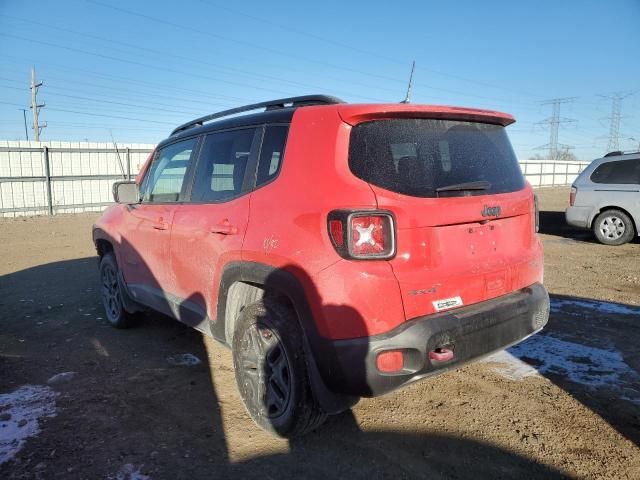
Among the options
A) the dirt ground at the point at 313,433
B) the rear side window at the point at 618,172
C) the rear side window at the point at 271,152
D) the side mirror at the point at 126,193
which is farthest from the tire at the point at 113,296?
the rear side window at the point at 618,172

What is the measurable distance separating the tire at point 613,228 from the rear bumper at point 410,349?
26.4 feet

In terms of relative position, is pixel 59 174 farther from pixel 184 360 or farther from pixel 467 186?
pixel 467 186

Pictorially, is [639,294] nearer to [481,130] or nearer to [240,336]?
[481,130]

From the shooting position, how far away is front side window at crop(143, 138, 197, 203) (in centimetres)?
387

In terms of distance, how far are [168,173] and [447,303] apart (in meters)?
2.73

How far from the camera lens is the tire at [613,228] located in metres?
9.02

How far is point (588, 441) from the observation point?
8.81ft

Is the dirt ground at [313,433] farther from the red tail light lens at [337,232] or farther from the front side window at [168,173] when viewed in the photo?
the front side window at [168,173]

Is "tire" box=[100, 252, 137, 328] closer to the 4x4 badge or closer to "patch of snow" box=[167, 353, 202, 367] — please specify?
"patch of snow" box=[167, 353, 202, 367]

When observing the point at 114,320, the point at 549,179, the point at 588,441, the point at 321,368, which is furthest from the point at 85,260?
the point at 549,179

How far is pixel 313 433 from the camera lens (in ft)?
9.41

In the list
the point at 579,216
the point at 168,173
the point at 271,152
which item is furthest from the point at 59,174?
the point at 271,152

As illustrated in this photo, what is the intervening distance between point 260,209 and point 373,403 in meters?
1.50

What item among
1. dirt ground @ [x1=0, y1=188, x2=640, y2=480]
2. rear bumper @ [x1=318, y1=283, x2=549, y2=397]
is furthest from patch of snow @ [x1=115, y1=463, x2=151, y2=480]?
rear bumper @ [x1=318, y1=283, x2=549, y2=397]
